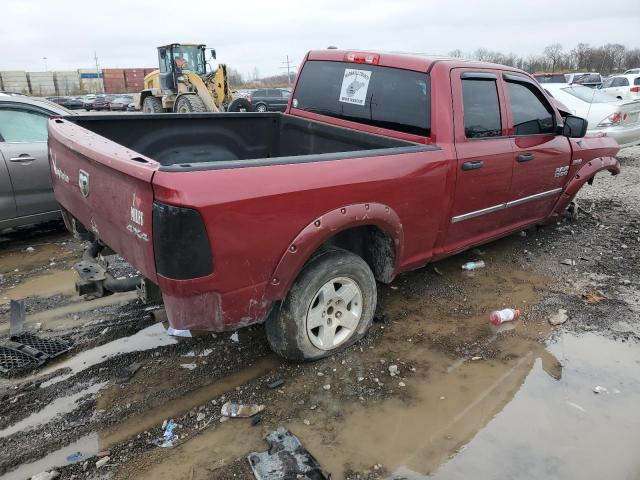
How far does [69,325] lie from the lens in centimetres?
374

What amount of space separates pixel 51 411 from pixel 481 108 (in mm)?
3725

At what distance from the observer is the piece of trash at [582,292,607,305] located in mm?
4199

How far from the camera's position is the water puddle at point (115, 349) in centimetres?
320

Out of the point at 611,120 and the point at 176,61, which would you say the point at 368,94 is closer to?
the point at 611,120

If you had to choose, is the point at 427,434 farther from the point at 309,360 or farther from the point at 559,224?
the point at 559,224

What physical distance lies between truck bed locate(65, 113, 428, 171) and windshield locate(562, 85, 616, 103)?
763cm

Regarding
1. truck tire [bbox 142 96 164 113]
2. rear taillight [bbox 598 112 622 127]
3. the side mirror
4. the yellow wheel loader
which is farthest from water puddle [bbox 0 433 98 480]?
truck tire [bbox 142 96 164 113]

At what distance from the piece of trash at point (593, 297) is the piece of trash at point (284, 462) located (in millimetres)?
3008

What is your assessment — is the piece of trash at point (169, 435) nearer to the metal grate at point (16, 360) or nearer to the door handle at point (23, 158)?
the metal grate at point (16, 360)

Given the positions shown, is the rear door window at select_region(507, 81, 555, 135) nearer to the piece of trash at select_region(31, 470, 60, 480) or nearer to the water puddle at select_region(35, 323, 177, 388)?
the water puddle at select_region(35, 323, 177, 388)

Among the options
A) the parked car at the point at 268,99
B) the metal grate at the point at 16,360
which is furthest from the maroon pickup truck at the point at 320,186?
the parked car at the point at 268,99

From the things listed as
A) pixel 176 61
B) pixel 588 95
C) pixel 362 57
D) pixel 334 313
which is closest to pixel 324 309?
pixel 334 313

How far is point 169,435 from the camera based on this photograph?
2623mm

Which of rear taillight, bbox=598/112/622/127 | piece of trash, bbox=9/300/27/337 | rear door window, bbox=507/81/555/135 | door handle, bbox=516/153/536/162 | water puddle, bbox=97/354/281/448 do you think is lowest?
water puddle, bbox=97/354/281/448
